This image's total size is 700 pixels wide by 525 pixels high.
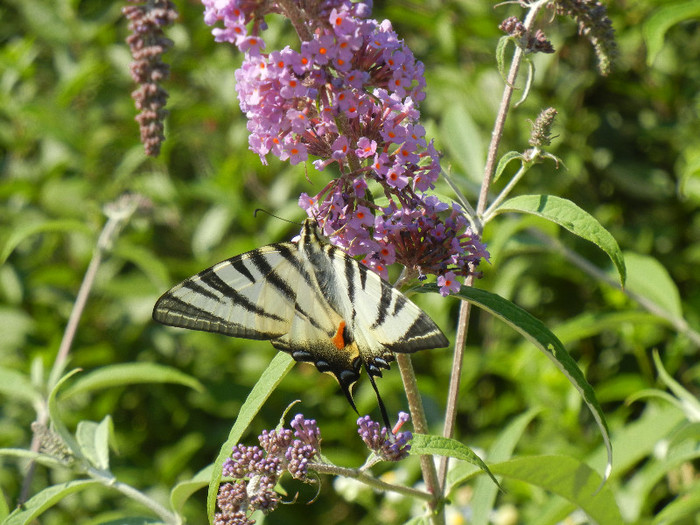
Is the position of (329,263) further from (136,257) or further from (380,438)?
(136,257)

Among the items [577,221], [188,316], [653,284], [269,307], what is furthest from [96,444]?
[653,284]

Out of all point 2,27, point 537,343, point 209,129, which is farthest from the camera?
point 2,27

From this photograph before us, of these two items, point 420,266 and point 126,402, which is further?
point 126,402

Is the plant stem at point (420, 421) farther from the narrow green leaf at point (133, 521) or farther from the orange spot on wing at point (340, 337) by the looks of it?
the narrow green leaf at point (133, 521)

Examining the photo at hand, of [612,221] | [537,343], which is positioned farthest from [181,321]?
[612,221]

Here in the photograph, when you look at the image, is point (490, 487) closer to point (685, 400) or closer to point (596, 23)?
point (685, 400)

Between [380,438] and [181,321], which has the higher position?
[181,321]
